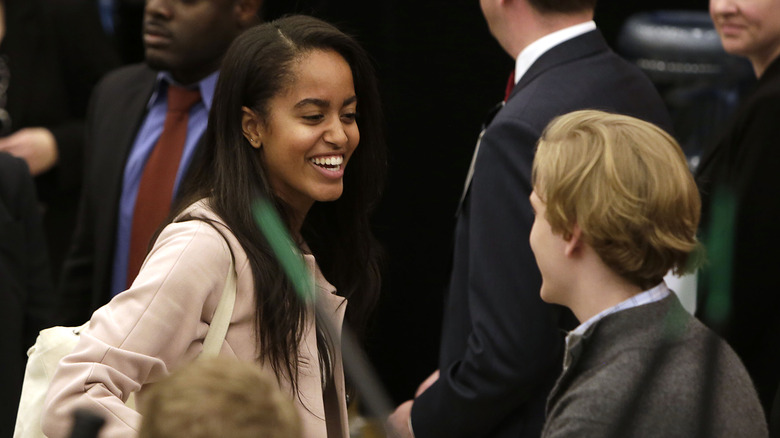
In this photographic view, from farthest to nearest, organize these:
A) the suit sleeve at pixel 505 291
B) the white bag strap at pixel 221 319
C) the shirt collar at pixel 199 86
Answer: the shirt collar at pixel 199 86 → the suit sleeve at pixel 505 291 → the white bag strap at pixel 221 319

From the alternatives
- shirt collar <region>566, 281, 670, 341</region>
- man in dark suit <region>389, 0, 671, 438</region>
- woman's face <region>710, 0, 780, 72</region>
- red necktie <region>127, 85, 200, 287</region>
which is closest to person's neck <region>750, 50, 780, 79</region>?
woman's face <region>710, 0, 780, 72</region>

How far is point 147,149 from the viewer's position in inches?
143

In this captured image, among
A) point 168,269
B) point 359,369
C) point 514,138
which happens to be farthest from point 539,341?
point 359,369

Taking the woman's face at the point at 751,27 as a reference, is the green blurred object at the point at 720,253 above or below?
below

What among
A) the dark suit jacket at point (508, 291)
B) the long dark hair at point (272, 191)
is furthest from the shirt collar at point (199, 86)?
the dark suit jacket at point (508, 291)

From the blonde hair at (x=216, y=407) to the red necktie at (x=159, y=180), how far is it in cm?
207

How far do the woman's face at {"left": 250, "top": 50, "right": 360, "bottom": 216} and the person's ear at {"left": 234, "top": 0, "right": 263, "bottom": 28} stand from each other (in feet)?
4.24

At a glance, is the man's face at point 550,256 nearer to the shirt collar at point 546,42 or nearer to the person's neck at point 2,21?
the shirt collar at point 546,42

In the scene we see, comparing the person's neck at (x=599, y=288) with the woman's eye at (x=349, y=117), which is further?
the woman's eye at (x=349, y=117)

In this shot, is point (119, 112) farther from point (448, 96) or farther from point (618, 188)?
point (618, 188)

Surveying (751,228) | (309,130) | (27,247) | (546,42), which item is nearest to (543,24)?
(546,42)

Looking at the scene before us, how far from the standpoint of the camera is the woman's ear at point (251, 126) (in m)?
2.47

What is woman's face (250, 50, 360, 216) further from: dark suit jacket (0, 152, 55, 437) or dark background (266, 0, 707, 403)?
dark background (266, 0, 707, 403)

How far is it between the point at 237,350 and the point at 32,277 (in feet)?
4.39
